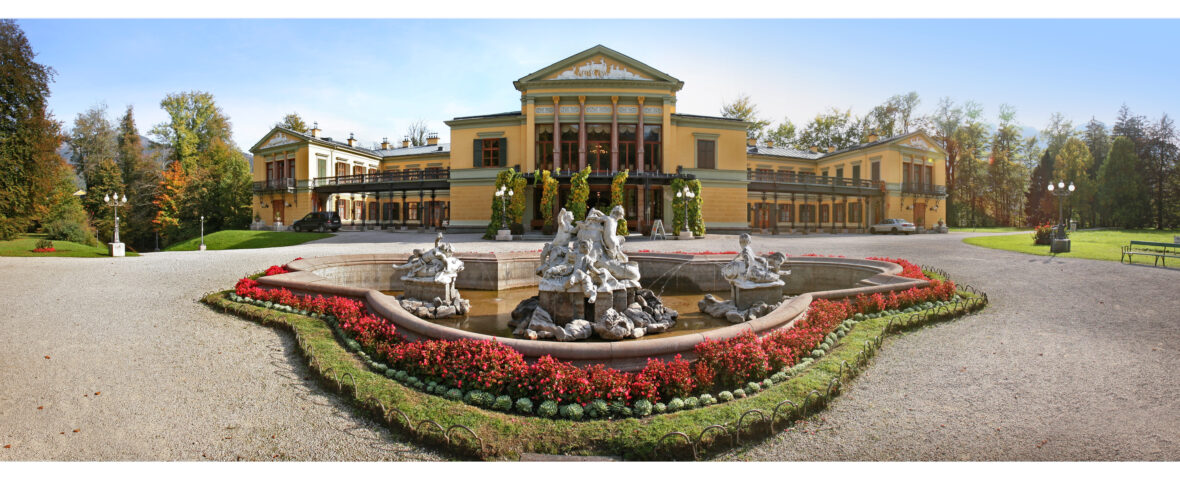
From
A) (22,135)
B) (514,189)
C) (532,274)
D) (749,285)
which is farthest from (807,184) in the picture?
(22,135)

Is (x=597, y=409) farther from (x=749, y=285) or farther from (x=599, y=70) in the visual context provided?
(x=599, y=70)

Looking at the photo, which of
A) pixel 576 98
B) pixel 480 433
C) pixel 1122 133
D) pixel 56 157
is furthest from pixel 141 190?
pixel 1122 133

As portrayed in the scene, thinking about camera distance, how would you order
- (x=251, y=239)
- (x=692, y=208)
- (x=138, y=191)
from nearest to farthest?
(x=692, y=208)
(x=251, y=239)
(x=138, y=191)

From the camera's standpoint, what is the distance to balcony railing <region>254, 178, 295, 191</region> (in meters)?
36.2

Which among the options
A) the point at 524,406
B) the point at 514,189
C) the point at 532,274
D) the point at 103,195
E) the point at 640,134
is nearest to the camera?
the point at 524,406

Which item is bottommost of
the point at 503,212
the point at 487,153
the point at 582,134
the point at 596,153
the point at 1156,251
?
the point at 1156,251

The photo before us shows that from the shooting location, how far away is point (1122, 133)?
116ft

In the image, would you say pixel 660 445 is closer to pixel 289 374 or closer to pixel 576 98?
pixel 289 374

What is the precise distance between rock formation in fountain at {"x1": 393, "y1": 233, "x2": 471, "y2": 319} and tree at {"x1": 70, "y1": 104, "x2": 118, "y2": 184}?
49.0 meters

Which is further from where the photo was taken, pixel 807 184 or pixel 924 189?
pixel 924 189

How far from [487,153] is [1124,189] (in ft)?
125

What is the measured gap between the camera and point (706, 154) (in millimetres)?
30812

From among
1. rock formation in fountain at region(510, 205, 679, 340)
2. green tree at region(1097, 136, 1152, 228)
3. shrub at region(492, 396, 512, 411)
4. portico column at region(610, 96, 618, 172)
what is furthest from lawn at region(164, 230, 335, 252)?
green tree at region(1097, 136, 1152, 228)

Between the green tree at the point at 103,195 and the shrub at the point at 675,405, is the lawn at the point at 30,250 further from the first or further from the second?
the shrub at the point at 675,405
